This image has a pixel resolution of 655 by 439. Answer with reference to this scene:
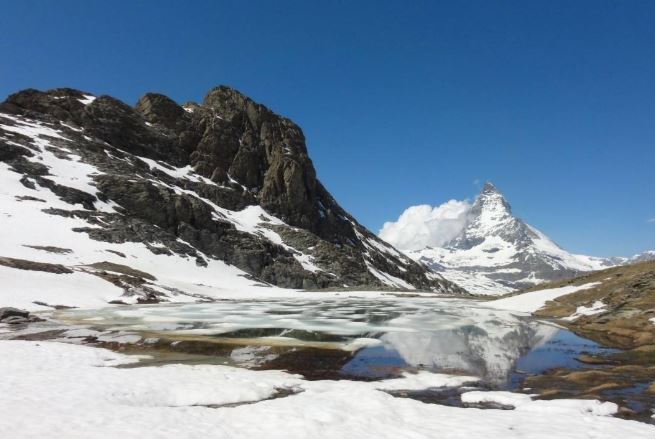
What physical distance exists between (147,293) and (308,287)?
68.9 meters

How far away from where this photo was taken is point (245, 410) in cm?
1320

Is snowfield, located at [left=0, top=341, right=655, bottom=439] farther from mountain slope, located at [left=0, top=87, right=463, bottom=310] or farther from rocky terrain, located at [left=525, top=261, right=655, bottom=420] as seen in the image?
mountain slope, located at [left=0, top=87, right=463, bottom=310]

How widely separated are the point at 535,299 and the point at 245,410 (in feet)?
168

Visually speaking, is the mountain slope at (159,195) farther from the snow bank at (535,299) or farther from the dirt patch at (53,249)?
the snow bank at (535,299)

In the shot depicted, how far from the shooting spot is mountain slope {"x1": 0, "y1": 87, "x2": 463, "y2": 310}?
3716 inches

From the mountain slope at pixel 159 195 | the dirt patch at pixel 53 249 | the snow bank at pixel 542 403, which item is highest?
the mountain slope at pixel 159 195

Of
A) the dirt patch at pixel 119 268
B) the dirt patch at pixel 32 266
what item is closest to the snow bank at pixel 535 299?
the dirt patch at pixel 119 268

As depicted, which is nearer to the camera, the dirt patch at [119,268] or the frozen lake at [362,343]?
the frozen lake at [362,343]

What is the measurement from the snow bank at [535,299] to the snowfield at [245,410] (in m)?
40.0

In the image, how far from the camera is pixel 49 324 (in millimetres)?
32812

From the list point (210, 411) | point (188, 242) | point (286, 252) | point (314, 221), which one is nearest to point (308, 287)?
point (286, 252)

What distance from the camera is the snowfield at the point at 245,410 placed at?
11.3 meters

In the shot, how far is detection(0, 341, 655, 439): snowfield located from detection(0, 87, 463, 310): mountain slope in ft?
171

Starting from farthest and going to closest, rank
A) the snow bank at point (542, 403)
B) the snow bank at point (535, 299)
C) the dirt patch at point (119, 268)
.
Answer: the dirt patch at point (119, 268)
the snow bank at point (535, 299)
the snow bank at point (542, 403)
